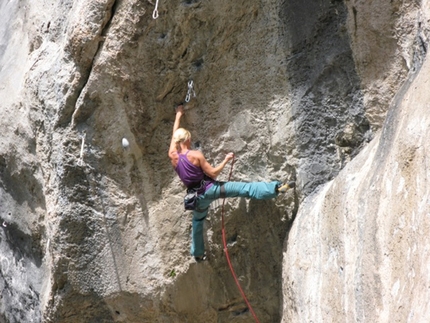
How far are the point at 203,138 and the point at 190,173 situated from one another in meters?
0.44

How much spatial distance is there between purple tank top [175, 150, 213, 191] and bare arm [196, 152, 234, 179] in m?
0.04

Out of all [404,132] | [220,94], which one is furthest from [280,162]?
[404,132]

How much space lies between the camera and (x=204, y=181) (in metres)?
5.98

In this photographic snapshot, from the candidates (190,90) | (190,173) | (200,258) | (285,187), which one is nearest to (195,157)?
(190,173)

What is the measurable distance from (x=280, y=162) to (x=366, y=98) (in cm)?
88

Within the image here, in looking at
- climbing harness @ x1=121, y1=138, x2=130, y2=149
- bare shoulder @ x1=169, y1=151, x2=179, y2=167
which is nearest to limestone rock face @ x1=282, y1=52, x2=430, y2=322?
bare shoulder @ x1=169, y1=151, x2=179, y2=167

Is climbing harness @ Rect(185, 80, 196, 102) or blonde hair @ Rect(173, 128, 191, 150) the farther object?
climbing harness @ Rect(185, 80, 196, 102)

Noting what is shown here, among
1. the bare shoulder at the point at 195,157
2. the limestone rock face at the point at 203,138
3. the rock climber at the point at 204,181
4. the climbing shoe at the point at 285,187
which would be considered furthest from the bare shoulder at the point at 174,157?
the climbing shoe at the point at 285,187

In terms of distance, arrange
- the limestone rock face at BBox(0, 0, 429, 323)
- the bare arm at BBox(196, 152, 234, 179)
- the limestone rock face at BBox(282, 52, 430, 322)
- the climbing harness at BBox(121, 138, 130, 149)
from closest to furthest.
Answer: the limestone rock face at BBox(282, 52, 430, 322), the limestone rock face at BBox(0, 0, 429, 323), the bare arm at BBox(196, 152, 234, 179), the climbing harness at BBox(121, 138, 130, 149)

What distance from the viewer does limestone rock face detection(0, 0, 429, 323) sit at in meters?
5.36

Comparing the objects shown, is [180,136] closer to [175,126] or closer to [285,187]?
[175,126]

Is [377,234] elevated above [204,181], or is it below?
below

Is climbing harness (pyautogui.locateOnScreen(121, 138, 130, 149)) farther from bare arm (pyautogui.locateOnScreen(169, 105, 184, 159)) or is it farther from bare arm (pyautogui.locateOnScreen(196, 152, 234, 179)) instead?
bare arm (pyautogui.locateOnScreen(196, 152, 234, 179))

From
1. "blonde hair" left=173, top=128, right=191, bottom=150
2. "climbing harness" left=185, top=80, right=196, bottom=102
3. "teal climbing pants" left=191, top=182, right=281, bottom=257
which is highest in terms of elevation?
"climbing harness" left=185, top=80, right=196, bottom=102
